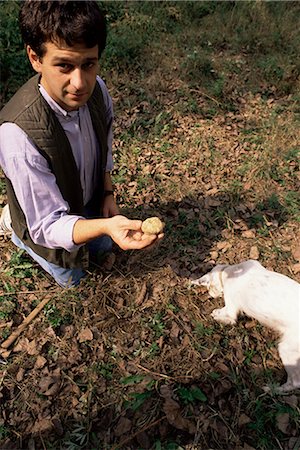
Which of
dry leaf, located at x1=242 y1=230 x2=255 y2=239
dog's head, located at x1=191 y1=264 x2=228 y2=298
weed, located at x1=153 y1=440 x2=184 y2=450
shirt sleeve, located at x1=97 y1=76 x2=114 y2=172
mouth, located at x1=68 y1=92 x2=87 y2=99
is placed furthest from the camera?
dry leaf, located at x1=242 y1=230 x2=255 y2=239

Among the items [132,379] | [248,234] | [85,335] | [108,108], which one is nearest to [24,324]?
[85,335]

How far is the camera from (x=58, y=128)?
222cm

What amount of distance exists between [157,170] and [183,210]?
71 cm

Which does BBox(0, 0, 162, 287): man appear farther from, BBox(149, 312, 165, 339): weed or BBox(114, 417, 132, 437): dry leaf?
BBox(114, 417, 132, 437): dry leaf

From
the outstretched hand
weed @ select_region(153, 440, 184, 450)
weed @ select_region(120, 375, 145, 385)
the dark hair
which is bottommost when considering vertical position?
weed @ select_region(153, 440, 184, 450)

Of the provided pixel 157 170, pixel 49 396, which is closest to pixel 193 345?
pixel 49 396

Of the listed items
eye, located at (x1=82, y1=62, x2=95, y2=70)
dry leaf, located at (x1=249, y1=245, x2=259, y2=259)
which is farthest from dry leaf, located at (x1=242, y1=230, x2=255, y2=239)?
eye, located at (x1=82, y1=62, x2=95, y2=70)

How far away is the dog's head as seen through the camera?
314 centimetres

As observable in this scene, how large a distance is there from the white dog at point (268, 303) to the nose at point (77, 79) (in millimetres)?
1901

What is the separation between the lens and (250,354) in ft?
9.50

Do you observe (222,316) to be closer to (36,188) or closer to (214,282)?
(214,282)

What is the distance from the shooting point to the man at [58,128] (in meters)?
1.84

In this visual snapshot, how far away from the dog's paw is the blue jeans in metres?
1.16

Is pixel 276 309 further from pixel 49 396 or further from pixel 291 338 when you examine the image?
pixel 49 396
